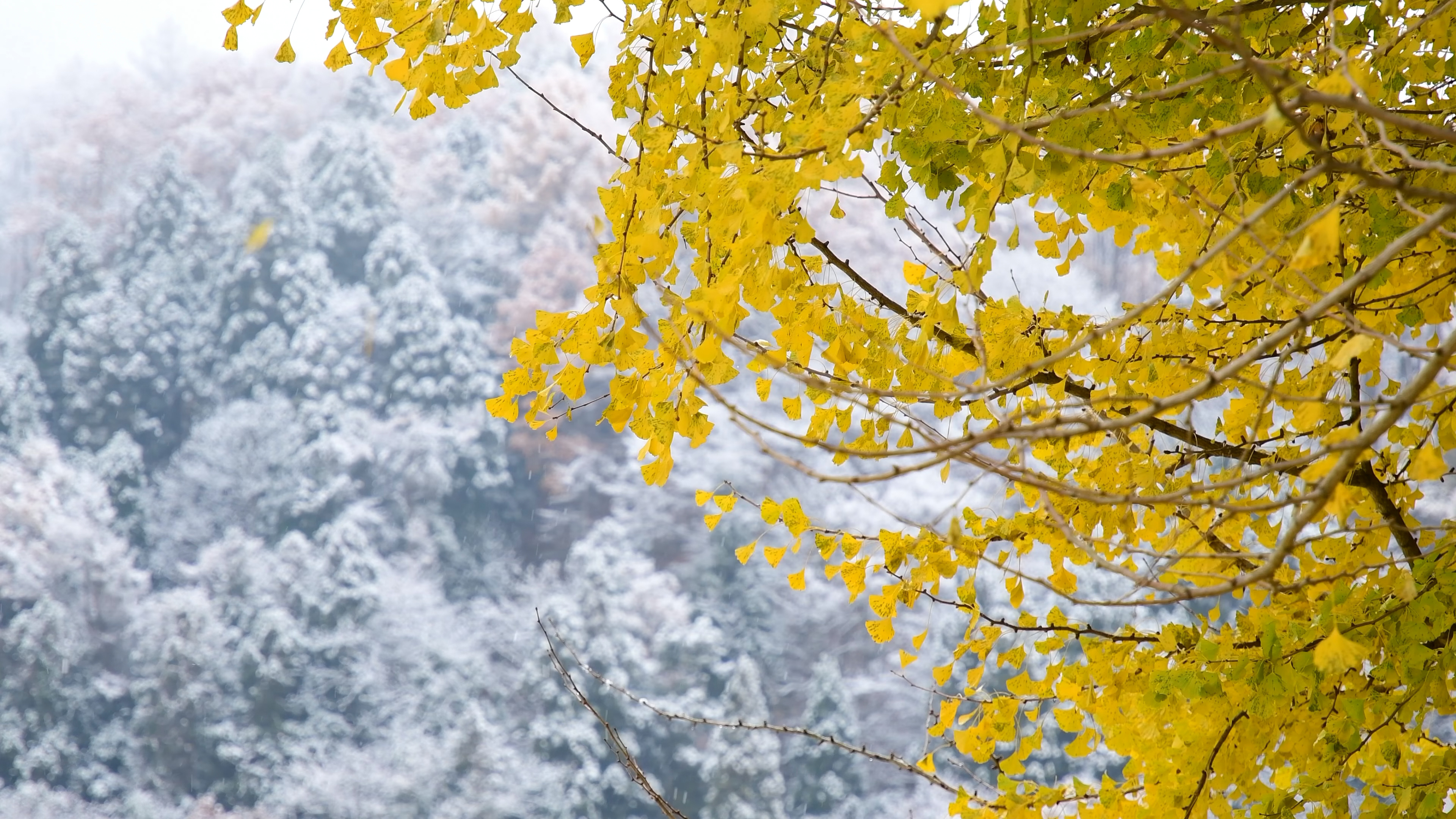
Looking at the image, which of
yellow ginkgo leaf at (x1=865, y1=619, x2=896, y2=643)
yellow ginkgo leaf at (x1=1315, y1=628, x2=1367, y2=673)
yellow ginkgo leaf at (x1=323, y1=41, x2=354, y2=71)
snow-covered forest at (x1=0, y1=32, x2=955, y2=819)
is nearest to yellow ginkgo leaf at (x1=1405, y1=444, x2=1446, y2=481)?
yellow ginkgo leaf at (x1=1315, y1=628, x2=1367, y2=673)

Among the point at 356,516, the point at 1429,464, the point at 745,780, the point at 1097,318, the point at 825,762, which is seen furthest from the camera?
the point at 356,516

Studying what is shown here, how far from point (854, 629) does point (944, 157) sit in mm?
12673

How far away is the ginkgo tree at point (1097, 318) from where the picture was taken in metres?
0.79

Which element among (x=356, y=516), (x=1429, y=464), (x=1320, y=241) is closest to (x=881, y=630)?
(x=1429, y=464)

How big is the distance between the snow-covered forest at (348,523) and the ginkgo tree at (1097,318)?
880 cm

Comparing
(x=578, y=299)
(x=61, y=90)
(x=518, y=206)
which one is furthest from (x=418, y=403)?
(x=61, y=90)

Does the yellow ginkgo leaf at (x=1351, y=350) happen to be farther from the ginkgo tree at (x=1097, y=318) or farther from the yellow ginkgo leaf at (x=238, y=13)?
the yellow ginkgo leaf at (x=238, y=13)

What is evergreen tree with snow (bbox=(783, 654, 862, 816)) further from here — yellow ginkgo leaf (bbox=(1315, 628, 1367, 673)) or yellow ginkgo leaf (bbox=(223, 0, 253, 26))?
yellow ginkgo leaf (bbox=(1315, 628, 1367, 673))

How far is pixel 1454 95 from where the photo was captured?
1.46 metres

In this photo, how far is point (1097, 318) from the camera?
155 cm

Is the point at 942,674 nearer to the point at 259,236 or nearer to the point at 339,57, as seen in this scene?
the point at 339,57

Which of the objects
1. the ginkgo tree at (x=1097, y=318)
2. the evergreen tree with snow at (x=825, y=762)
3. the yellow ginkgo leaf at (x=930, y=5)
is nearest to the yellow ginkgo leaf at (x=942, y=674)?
the ginkgo tree at (x=1097, y=318)

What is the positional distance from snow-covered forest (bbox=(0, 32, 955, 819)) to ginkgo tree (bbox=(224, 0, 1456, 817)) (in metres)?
8.80

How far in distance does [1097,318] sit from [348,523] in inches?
497
